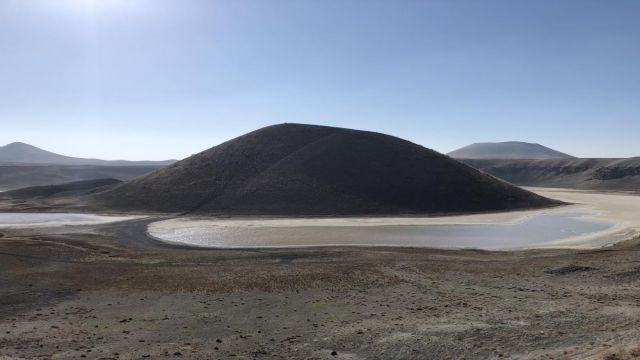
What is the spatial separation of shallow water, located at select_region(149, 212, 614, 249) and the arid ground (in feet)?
22.7

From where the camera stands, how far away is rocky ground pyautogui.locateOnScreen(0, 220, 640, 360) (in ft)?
46.5

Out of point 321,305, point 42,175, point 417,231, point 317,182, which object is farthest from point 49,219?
point 42,175

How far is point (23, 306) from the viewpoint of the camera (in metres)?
19.1

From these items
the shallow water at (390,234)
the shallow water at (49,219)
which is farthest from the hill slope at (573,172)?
the shallow water at (49,219)

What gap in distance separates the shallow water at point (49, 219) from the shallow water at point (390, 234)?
10.5 meters

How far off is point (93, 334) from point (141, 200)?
57.1 meters

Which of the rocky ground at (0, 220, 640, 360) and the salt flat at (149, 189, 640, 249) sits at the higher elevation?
the salt flat at (149, 189, 640, 249)

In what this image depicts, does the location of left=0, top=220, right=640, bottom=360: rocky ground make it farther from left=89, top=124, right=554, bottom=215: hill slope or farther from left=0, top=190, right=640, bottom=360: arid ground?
left=89, top=124, right=554, bottom=215: hill slope

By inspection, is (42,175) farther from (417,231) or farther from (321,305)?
(321,305)

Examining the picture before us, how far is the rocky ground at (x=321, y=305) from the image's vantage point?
46.5ft

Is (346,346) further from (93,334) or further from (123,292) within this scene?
(123,292)

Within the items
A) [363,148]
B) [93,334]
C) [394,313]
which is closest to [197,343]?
[93,334]

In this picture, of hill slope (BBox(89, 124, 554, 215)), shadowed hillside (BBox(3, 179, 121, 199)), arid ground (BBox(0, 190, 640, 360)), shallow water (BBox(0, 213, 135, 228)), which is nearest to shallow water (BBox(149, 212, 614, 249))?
arid ground (BBox(0, 190, 640, 360))

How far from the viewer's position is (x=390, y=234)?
43844 millimetres
